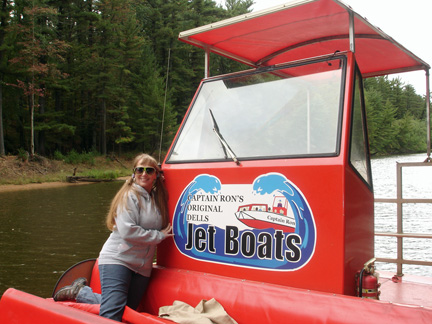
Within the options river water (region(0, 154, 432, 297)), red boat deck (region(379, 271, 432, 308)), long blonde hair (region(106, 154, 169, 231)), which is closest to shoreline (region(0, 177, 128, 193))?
river water (region(0, 154, 432, 297))

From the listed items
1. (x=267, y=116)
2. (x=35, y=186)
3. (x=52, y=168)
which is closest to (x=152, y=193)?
(x=267, y=116)

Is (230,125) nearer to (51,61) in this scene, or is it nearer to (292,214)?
(292,214)

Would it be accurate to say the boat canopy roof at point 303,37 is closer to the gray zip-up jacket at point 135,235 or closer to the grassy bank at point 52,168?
the gray zip-up jacket at point 135,235

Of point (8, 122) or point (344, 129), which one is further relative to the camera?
point (8, 122)

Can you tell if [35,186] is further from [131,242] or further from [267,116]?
[267,116]

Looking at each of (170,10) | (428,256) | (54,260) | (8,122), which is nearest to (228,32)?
(54,260)

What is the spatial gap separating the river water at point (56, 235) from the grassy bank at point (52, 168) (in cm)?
650

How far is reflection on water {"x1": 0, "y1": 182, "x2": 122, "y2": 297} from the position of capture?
8.21m

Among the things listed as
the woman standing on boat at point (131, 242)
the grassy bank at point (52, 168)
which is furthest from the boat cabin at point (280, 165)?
the grassy bank at point (52, 168)

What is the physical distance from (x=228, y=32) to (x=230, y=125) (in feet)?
2.65

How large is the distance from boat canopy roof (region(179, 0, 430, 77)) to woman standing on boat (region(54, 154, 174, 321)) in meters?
1.24

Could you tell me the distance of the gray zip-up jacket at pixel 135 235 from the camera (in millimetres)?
2852

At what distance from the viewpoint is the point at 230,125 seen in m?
3.10

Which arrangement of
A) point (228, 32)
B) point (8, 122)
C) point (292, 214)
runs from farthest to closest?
1. point (8, 122)
2. point (228, 32)
3. point (292, 214)
